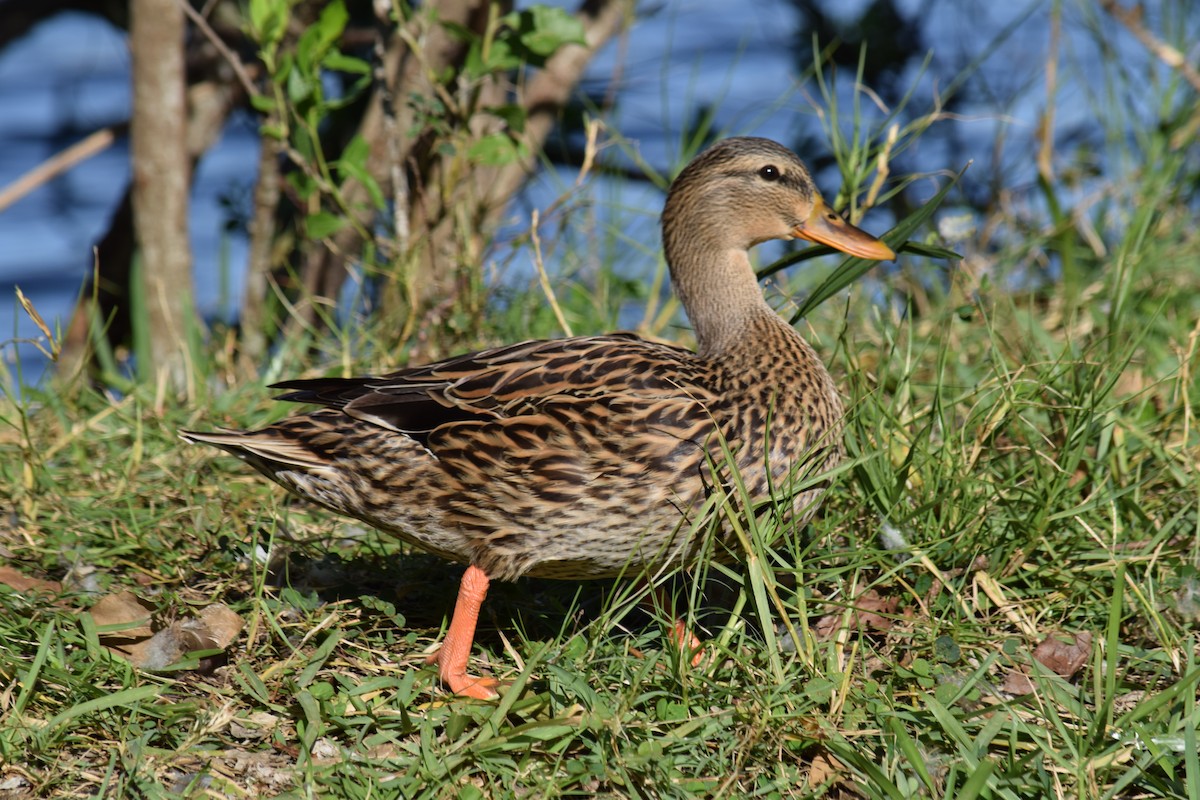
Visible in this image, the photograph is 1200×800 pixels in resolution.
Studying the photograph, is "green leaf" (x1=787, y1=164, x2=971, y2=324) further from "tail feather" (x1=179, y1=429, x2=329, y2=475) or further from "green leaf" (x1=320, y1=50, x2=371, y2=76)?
"green leaf" (x1=320, y1=50, x2=371, y2=76)

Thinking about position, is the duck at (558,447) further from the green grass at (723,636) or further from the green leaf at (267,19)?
the green leaf at (267,19)

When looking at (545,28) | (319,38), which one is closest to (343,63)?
(319,38)

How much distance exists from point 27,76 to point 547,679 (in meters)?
8.48

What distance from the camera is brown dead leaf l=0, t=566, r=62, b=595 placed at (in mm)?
3529

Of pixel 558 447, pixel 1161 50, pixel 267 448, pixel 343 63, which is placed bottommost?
pixel 267 448

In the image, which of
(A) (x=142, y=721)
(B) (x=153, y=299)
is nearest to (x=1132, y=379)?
(A) (x=142, y=721)

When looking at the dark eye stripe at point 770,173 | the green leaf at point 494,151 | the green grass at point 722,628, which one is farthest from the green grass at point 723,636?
the green leaf at point 494,151

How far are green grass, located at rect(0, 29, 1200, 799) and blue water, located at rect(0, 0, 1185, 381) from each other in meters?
1.53

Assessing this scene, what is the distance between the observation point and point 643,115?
6.99 m

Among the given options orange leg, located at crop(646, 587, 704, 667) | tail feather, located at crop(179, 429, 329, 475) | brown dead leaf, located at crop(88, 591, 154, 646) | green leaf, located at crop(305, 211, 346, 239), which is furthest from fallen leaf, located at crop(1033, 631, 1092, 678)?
green leaf, located at crop(305, 211, 346, 239)

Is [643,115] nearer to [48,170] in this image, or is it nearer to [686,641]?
[48,170]

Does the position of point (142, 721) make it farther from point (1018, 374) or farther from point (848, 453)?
point (1018, 374)

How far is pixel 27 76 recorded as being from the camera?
391 inches

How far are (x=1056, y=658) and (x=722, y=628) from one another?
0.82m
